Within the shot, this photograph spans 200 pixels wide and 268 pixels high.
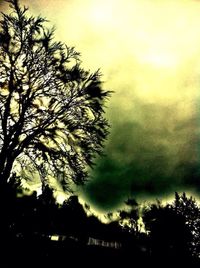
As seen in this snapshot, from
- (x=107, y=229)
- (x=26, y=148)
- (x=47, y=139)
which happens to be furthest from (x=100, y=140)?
(x=107, y=229)

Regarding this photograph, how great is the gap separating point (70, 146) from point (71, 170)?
1.47 m

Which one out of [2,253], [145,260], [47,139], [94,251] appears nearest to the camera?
[2,253]

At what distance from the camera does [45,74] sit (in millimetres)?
15266

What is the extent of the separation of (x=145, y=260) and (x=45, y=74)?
37.6 ft

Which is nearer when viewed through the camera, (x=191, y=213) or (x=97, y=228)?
(x=191, y=213)

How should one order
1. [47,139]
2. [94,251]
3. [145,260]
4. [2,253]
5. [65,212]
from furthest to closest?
[65,212] < [47,139] < [145,260] < [94,251] < [2,253]

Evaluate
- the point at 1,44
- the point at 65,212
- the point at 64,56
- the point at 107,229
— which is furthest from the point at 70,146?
the point at 107,229

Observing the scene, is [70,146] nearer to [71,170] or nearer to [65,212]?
[71,170]

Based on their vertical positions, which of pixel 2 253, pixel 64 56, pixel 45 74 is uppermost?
pixel 64 56

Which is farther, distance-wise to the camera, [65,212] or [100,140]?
[65,212]

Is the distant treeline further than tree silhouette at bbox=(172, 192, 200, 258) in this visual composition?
No

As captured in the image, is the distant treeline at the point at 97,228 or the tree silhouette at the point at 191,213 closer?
the distant treeline at the point at 97,228

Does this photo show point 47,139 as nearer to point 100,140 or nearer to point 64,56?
point 100,140

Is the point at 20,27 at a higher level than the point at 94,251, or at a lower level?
higher
